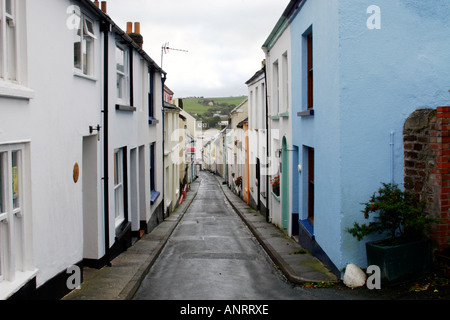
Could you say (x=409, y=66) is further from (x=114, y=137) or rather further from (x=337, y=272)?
(x=114, y=137)

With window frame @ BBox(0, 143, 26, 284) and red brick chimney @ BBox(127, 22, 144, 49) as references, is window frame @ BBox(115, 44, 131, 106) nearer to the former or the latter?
red brick chimney @ BBox(127, 22, 144, 49)

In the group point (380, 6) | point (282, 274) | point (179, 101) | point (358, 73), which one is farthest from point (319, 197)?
point (179, 101)

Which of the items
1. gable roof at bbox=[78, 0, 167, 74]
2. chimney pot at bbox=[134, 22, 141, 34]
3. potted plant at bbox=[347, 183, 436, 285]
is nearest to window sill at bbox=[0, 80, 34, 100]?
gable roof at bbox=[78, 0, 167, 74]

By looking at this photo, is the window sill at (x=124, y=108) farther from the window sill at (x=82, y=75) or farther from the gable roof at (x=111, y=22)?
the window sill at (x=82, y=75)

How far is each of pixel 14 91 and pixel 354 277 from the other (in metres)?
6.14

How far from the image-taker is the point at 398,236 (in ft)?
26.6

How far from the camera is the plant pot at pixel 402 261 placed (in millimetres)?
7562

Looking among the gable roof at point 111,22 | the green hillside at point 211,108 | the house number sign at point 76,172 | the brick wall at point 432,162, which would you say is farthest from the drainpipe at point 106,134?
the green hillside at point 211,108

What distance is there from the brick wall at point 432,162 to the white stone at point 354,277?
53.5 inches

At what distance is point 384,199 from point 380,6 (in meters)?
3.46

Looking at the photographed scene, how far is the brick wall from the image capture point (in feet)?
24.7

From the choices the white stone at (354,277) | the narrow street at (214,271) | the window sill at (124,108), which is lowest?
the narrow street at (214,271)

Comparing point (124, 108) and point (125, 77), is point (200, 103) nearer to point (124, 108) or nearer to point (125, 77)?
point (125, 77)

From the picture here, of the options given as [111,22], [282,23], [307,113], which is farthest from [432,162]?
[282,23]
